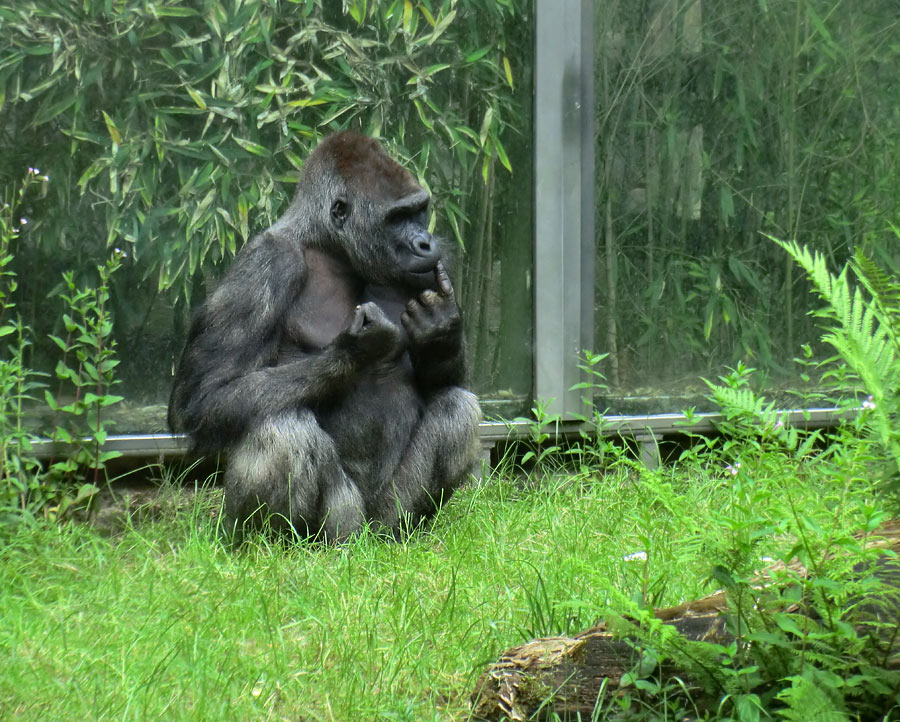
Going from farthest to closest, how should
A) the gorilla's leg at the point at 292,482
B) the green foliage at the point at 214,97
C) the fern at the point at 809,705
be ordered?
the green foliage at the point at 214,97
the gorilla's leg at the point at 292,482
the fern at the point at 809,705

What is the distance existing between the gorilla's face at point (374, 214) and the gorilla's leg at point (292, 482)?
0.66 metres

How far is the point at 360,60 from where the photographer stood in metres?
4.85

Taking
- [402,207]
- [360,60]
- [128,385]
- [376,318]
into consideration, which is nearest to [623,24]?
[360,60]

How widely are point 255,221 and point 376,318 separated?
1.17m

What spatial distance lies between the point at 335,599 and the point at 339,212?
1.64 meters

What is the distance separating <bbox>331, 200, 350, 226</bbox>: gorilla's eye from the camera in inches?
164

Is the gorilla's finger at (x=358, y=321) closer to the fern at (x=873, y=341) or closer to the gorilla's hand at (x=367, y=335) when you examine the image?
the gorilla's hand at (x=367, y=335)

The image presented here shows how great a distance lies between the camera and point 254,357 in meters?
3.96

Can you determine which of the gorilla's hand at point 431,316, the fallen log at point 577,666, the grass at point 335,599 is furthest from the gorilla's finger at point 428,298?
the fallen log at point 577,666

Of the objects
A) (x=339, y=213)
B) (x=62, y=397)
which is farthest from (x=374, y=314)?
(x=62, y=397)

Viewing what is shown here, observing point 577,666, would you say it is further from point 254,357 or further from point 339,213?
point 339,213

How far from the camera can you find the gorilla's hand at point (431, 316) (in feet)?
13.5

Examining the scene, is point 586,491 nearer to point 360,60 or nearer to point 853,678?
point 360,60

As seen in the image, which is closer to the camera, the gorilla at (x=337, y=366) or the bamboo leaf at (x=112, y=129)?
the gorilla at (x=337, y=366)
